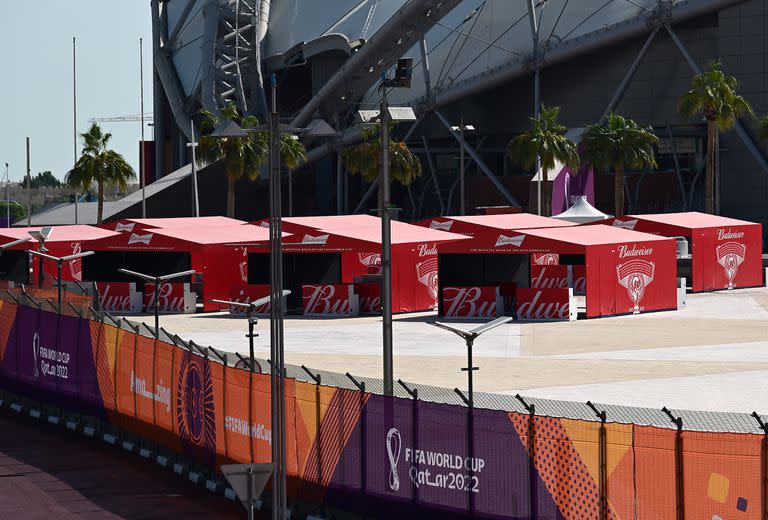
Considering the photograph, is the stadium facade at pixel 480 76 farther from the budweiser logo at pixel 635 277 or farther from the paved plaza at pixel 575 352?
the budweiser logo at pixel 635 277

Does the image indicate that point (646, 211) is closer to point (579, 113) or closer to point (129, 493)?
point (579, 113)

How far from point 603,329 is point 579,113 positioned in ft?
185

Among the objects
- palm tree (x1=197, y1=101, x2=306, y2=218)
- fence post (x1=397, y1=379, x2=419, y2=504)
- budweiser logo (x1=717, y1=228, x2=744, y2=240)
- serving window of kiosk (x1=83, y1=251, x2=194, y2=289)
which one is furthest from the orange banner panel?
palm tree (x1=197, y1=101, x2=306, y2=218)

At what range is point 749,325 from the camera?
5200 cm

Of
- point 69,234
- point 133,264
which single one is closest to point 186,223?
point 69,234

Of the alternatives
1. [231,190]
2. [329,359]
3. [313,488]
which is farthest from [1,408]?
[231,190]

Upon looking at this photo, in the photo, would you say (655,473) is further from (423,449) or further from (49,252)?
(49,252)

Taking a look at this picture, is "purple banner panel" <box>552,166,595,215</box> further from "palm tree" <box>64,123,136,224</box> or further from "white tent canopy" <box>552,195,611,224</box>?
"palm tree" <box>64,123,136,224</box>

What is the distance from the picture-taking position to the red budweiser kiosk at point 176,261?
206 ft

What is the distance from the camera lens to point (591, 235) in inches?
2317

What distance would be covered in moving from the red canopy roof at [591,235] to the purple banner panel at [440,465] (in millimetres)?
34674

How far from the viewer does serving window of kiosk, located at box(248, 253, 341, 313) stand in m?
63.7

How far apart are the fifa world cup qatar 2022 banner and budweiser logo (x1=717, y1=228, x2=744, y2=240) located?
4479 centimetres

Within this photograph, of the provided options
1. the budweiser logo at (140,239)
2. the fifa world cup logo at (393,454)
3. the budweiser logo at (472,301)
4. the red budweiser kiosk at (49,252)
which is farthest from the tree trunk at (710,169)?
the fifa world cup logo at (393,454)
